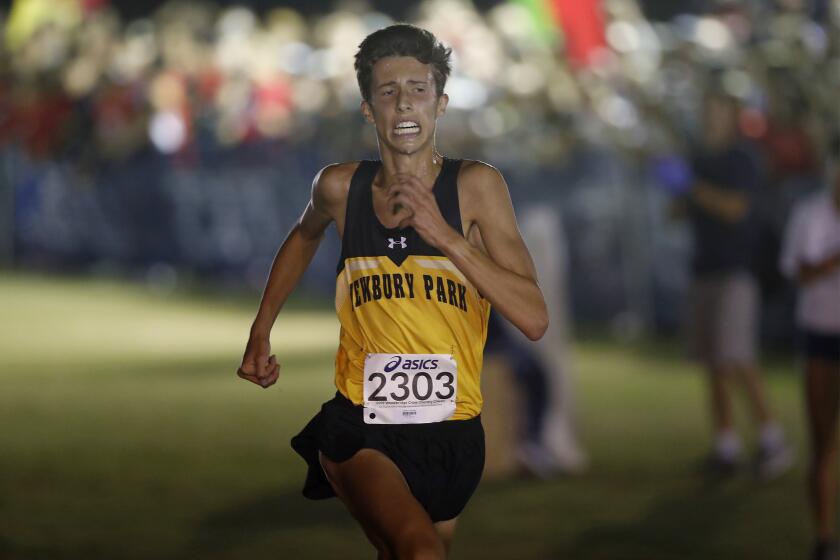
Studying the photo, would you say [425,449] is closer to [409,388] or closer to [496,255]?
[409,388]

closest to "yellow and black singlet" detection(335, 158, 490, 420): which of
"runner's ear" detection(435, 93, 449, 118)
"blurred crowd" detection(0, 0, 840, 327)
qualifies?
"runner's ear" detection(435, 93, 449, 118)

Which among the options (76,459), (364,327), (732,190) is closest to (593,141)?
(732,190)

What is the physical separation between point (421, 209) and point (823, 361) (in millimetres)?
3409

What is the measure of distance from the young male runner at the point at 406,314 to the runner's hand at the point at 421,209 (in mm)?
124

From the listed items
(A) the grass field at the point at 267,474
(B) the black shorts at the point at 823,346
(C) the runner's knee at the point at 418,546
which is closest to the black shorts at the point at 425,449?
(C) the runner's knee at the point at 418,546

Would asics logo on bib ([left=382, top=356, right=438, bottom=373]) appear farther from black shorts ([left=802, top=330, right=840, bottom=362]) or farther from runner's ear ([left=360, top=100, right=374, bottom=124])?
black shorts ([left=802, top=330, right=840, bottom=362])

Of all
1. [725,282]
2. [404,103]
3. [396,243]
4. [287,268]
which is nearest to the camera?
[404,103]

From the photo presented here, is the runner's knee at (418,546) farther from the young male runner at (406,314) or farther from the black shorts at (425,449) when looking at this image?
the black shorts at (425,449)

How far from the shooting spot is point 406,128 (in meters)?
4.38

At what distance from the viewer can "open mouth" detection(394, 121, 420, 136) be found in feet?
14.4

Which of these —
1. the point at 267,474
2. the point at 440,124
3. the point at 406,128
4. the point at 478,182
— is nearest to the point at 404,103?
the point at 406,128

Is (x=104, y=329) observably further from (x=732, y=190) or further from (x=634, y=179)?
(x=732, y=190)

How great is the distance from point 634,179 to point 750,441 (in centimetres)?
601

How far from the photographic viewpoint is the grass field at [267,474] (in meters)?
7.49
